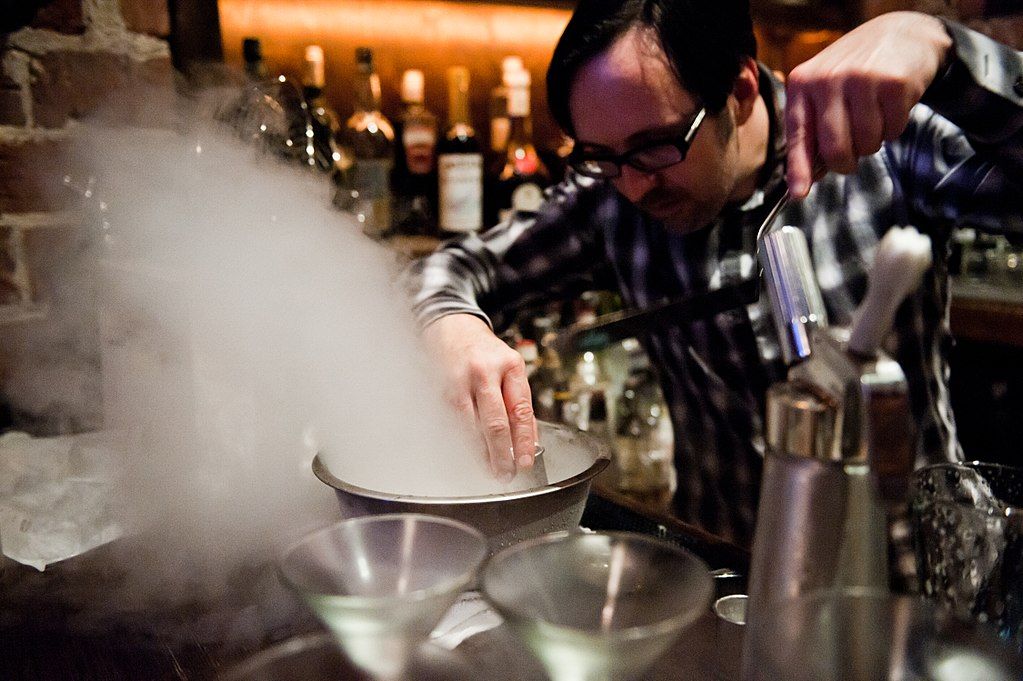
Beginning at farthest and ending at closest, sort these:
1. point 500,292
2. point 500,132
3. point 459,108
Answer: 1. point 500,132
2. point 459,108
3. point 500,292

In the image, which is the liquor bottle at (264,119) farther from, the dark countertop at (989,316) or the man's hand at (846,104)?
the dark countertop at (989,316)

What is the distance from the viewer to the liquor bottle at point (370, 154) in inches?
72.4

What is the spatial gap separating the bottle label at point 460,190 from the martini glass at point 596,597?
55.8 inches

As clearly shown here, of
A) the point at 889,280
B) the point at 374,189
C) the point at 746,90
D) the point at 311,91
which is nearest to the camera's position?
the point at 889,280

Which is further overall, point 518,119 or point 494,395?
point 518,119

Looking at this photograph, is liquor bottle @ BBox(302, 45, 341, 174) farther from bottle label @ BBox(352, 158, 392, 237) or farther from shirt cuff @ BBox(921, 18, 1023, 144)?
shirt cuff @ BBox(921, 18, 1023, 144)

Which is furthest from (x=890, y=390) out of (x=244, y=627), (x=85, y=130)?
(x=85, y=130)

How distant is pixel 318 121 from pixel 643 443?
3.72 ft

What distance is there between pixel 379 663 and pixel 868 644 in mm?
297

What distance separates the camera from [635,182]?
130cm

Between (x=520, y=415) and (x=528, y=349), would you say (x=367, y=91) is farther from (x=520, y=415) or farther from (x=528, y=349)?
(x=520, y=415)

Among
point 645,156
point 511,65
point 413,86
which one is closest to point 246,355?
point 645,156

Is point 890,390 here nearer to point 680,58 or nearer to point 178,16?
point 680,58

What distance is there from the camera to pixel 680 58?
1.21 m
